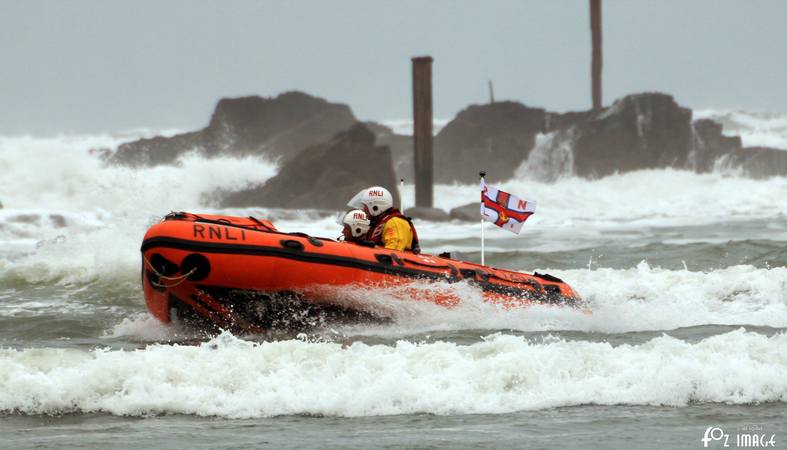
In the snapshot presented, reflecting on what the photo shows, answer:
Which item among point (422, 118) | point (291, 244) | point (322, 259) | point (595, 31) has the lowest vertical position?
point (322, 259)

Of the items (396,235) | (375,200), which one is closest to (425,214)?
(375,200)

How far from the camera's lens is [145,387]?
667 centimetres

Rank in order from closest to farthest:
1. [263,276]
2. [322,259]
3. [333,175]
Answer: [263,276] → [322,259] → [333,175]

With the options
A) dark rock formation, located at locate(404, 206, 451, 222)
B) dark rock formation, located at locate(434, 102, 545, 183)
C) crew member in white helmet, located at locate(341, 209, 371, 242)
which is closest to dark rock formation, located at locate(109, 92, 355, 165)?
dark rock formation, located at locate(434, 102, 545, 183)

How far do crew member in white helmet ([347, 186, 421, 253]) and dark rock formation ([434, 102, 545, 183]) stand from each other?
31320mm

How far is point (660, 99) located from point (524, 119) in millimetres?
5046

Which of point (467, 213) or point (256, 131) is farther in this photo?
point (256, 131)

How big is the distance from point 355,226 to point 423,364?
3191mm

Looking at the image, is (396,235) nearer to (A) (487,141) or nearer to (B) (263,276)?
(B) (263,276)

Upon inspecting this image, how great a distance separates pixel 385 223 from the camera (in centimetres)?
1030

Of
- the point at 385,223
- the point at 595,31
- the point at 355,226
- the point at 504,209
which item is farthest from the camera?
the point at 595,31

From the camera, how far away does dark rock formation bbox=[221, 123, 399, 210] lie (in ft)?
100

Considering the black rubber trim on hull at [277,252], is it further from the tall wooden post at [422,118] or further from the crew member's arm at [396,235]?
the tall wooden post at [422,118]

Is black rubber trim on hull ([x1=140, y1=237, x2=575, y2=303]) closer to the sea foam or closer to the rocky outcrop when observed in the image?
the sea foam
